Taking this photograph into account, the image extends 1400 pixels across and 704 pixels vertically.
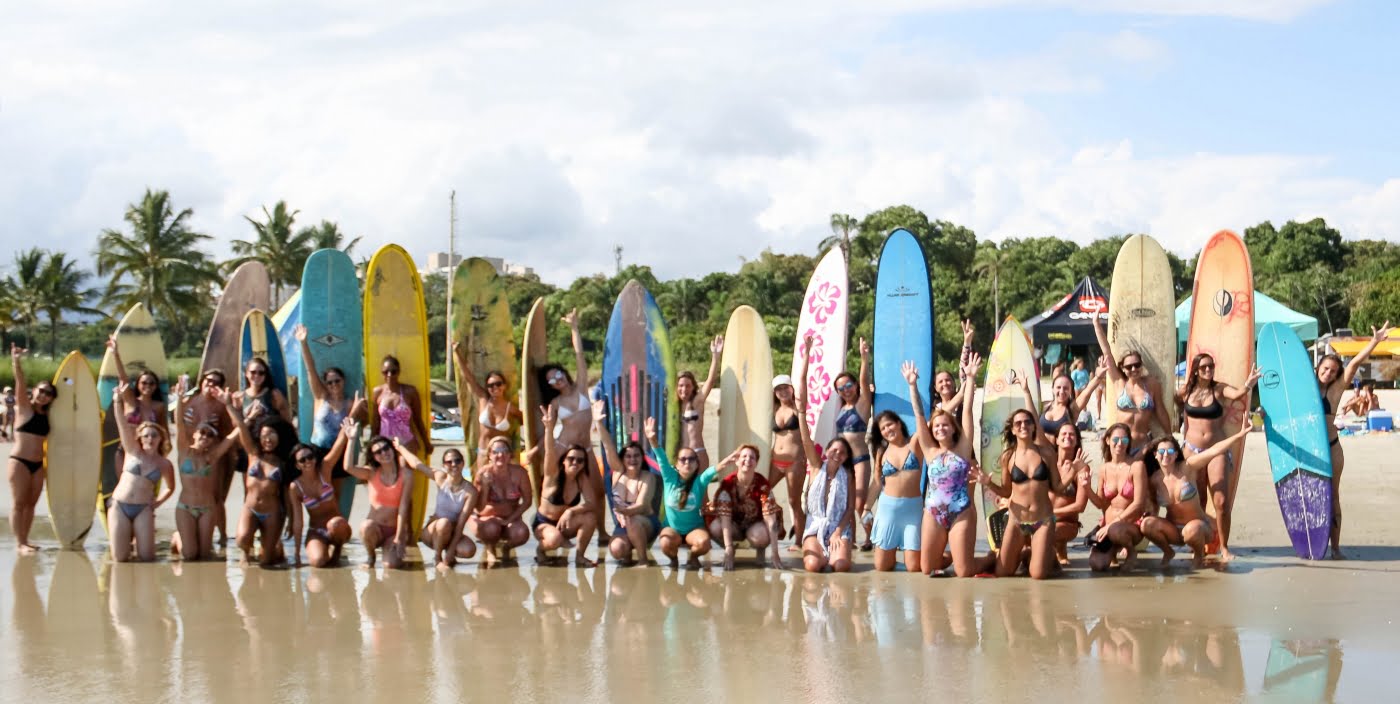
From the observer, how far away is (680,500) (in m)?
7.47

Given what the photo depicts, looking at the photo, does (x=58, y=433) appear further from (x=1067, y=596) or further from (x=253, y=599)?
(x=1067, y=596)

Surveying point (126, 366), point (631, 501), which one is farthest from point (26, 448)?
point (631, 501)

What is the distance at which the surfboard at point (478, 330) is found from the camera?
9109 mm

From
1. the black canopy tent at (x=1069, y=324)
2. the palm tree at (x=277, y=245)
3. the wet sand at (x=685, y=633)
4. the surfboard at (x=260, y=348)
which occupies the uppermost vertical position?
the palm tree at (x=277, y=245)

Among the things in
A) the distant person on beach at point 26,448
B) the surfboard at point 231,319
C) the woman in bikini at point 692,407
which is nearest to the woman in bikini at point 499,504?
the woman in bikini at point 692,407

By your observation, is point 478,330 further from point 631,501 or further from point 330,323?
point 631,501

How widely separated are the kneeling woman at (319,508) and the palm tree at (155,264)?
33.5m

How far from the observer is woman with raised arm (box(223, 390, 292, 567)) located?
24.9 feet

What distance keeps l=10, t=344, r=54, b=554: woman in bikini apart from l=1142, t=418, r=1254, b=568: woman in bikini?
7.03m

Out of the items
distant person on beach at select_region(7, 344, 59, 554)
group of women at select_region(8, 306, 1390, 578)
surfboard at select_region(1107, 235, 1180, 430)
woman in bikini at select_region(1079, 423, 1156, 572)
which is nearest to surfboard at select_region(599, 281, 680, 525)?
group of women at select_region(8, 306, 1390, 578)

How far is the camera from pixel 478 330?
9.22 m

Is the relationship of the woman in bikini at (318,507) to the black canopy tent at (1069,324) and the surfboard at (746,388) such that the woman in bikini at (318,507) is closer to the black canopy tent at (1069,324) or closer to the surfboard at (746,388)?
the surfboard at (746,388)

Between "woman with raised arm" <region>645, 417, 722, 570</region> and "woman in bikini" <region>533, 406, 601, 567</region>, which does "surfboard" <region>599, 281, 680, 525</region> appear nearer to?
"woman in bikini" <region>533, 406, 601, 567</region>

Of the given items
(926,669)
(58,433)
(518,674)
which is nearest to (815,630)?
(926,669)
